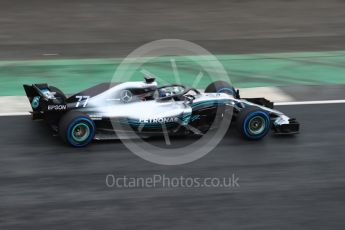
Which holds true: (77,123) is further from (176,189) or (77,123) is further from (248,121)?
(248,121)

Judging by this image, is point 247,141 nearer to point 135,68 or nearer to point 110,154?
point 110,154

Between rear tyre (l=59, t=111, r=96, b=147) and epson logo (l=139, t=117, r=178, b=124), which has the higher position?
epson logo (l=139, t=117, r=178, b=124)

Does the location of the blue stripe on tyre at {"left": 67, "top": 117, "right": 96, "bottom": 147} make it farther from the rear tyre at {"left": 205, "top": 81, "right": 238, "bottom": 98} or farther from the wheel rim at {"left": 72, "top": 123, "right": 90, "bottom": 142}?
the rear tyre at {"left": 205, "top": 81, "right": 238, "bottom": 98}

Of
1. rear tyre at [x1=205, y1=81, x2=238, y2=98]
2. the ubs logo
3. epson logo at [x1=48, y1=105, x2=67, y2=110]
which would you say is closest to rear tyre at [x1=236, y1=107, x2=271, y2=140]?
rear tyre at [x1=205, y1=81, x2=238, y2=98]

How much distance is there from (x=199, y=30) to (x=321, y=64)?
Answer: 16.4 ft

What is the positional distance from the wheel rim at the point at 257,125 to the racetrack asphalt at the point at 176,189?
207 millimetres

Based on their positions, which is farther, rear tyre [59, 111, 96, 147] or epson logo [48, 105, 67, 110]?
epson logo [48, 105, 67, 110]

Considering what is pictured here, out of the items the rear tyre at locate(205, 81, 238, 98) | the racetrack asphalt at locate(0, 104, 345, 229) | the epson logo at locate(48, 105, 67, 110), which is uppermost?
the rear tyre at locate(205, 81, 238, 98)

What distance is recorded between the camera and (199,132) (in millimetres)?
10375

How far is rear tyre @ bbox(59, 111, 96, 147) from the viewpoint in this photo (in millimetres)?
9656

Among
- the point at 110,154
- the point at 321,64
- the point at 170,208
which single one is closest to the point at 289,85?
the point at 321,64

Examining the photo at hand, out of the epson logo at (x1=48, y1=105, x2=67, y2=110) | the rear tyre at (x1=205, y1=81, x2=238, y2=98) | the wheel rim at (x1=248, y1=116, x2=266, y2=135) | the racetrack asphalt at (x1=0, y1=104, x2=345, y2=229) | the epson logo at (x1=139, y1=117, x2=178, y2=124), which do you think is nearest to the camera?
the racetrack asphalt at (x1=0, y1=104, x2=345, y2=229)

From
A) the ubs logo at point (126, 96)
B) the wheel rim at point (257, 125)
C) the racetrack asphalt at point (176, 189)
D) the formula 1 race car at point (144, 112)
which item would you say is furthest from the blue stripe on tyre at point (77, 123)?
the wheel rim at point (257, 125)

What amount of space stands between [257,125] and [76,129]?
2968 millimetres
